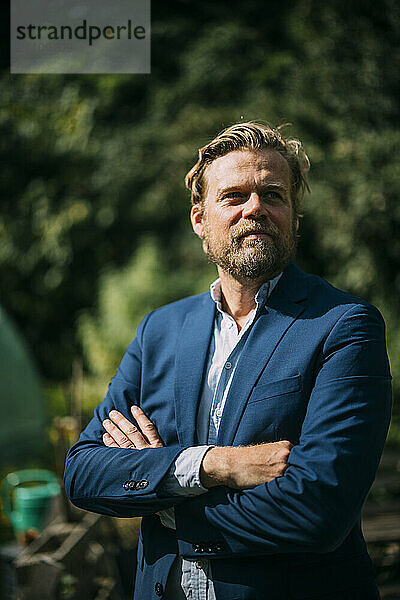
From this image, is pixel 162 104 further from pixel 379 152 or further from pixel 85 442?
pixel 85 442

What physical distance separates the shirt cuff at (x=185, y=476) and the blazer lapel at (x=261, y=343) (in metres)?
0.08

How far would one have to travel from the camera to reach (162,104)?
5191 millimetres

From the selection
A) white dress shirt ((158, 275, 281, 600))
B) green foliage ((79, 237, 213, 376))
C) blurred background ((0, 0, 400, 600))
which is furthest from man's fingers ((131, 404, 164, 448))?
green foliage ((79, 237, 213, 376))

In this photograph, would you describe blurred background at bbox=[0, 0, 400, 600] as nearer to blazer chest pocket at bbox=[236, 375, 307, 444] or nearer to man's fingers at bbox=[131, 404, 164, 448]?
man's fingers at bbox=[131, 404, 164, 448]

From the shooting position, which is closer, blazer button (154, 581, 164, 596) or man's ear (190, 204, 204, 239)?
blazer button (154, 581, 164, 596)

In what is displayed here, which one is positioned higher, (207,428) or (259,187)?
(259,187)

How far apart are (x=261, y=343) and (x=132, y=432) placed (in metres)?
0.36

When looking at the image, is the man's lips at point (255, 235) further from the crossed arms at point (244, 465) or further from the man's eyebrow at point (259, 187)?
the crossed arms at point (244, 465)

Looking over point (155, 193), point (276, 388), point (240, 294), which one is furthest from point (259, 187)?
point (155, 193)

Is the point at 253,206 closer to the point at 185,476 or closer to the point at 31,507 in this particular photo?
the point at 185,476

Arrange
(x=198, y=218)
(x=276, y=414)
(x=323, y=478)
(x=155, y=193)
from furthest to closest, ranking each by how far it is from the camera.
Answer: (x=155, y=193)
(x=198, y=218)
(x=276, y=414)
(x=323, y=478)

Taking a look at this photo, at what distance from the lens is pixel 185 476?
1372mm

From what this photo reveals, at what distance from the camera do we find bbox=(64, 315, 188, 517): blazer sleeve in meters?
1.40

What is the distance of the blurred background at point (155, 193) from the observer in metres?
4.03
